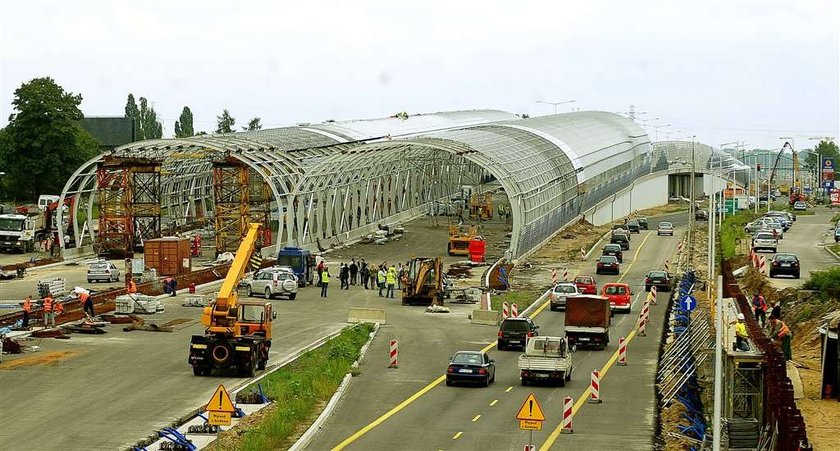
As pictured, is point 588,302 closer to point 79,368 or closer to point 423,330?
point 423,330

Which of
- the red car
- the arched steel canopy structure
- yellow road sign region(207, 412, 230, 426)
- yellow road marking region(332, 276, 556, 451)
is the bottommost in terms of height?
yellow road marking region(332, 276, 556, 451)

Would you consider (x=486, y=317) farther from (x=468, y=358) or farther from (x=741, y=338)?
(x=741, y=338)

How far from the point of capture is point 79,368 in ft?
139

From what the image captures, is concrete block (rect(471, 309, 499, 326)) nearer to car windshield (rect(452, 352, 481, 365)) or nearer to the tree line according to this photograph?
car windshield (rect(452, 352, 481, 365))

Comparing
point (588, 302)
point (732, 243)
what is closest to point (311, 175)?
point (732, 243)

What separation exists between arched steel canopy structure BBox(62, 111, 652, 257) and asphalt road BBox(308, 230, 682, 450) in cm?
3764

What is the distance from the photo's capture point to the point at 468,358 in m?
39.9

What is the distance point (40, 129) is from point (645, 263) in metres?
58.0

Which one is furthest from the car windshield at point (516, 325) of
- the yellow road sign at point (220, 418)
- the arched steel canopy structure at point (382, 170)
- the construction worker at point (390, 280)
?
the arched steel canopy structure at point (382, 170)

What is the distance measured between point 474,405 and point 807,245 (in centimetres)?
6082

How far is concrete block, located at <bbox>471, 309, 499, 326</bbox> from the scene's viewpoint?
5606 centimetres

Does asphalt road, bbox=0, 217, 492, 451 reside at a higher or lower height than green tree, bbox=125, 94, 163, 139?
lower

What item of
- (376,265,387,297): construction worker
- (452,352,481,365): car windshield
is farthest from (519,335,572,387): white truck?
(376,265,387,297): construction worker

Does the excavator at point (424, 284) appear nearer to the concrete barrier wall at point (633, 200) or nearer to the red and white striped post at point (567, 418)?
the red and white striped post at point (567, 418)
